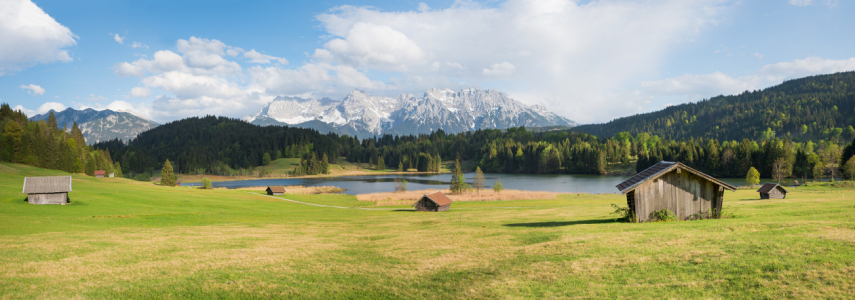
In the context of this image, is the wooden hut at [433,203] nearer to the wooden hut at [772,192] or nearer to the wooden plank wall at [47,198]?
the wooden plank wall at [47,198]

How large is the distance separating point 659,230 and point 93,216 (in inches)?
1625

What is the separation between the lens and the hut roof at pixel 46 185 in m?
35.4

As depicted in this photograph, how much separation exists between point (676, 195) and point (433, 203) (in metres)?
31.2

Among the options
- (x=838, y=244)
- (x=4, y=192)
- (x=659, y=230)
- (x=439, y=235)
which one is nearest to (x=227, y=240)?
(x=439, y=235)

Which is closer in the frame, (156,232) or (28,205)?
(156,232)

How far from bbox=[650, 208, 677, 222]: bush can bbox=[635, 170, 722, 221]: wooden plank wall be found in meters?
0.18

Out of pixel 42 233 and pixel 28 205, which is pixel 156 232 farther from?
pixel 28 205

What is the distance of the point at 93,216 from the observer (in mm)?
31906

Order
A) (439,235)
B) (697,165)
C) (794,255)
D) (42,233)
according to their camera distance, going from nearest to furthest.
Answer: (794,255)
(42,233)
(439,235)
(697,165)

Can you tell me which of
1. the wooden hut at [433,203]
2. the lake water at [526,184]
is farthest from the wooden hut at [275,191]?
the wooden hut at [433,203]

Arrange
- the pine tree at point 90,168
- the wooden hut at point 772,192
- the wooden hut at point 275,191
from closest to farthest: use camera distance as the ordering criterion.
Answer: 1. the wooden hut at point 772,192
2. the wooden hut at point 275,191
3. the pine tree at point 90,168

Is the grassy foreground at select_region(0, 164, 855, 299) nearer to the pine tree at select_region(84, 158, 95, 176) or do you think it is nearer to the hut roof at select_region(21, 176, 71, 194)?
the hut roof at select_region(21, 176, 71, 194)

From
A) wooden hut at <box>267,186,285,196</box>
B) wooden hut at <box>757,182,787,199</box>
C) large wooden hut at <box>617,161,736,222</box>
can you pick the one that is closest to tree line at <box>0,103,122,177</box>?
wooden hut at <box>267,186,285,196</box>

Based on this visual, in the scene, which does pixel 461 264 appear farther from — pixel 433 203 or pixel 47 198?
pixel 47 198
